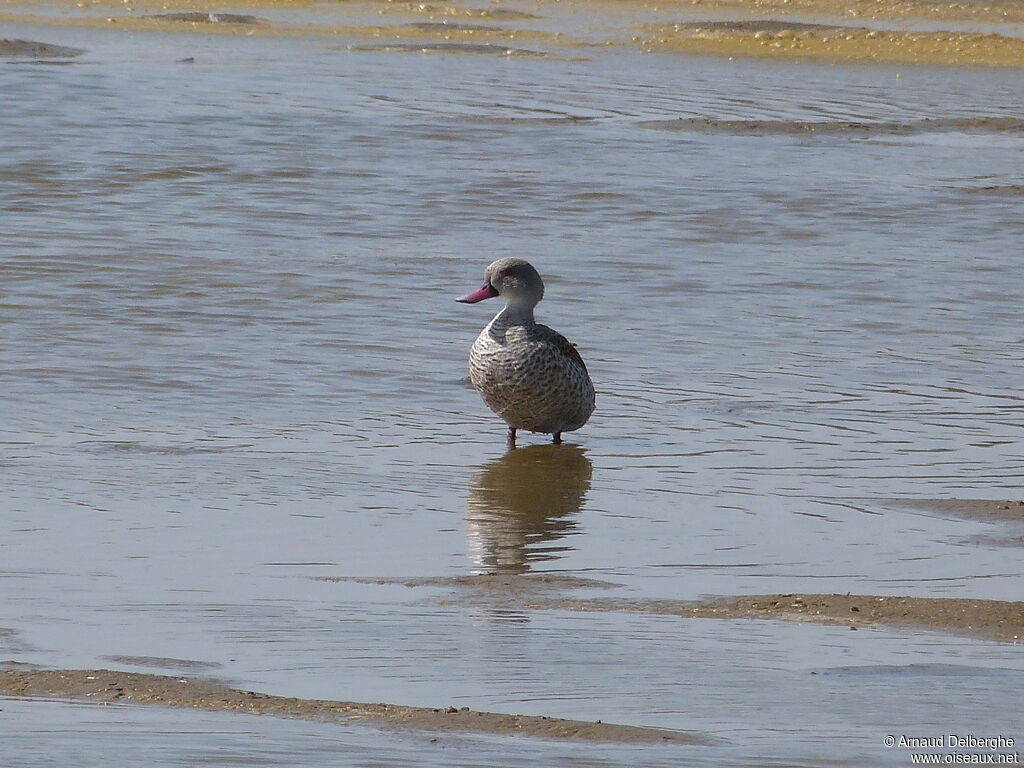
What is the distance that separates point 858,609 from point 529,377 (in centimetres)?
298

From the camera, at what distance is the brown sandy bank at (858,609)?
5.25m

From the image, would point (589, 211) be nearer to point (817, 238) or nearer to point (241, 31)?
point (817, 238)

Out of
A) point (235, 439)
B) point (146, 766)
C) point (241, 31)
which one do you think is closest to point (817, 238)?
point (235, 439)

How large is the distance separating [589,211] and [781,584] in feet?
31.0

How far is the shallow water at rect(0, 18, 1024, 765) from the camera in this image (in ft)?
15.9

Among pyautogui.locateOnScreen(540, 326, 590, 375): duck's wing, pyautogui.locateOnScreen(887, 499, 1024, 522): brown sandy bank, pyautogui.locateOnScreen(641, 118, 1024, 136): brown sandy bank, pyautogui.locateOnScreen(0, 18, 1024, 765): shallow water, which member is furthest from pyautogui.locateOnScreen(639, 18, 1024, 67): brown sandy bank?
pyautogui.locateOnScreen(887, 499, 1024, 522): brown sandy bank

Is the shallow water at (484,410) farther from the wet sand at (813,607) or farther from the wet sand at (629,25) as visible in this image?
the wet sand at (629,25)

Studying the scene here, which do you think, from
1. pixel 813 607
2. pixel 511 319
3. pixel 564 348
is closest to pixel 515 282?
pixel 511 319

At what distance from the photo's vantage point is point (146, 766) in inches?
157

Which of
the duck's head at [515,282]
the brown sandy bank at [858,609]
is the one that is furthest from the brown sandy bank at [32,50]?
the brown sandy bank at [858,609]

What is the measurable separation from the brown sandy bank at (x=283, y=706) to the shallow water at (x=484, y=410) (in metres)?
0.09

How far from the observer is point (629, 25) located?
3091cm

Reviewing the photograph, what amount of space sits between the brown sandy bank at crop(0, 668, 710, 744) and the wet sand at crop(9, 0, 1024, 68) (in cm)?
2319

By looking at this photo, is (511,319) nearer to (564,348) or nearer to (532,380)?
(564,348)
